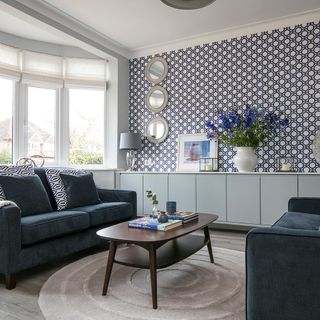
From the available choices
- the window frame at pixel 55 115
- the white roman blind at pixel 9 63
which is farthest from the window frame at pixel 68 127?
the white roman blind at pixel 9 63

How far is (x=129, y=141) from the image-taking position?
16.3ft

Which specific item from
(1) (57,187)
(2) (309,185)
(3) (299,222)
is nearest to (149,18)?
(1) (57,187)

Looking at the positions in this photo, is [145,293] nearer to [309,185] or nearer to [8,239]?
[8,239]

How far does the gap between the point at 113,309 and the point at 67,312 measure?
0.27 m

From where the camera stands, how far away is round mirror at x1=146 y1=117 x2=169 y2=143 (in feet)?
16.8

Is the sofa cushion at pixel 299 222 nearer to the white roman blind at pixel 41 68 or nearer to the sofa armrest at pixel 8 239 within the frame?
the sofa armrest at pixel 8 239

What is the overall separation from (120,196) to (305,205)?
196 cm

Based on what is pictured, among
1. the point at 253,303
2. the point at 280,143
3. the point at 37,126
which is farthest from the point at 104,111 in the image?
the point at 253,303

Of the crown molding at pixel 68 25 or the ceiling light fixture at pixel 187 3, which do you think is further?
the crown molding at pixel 68 25

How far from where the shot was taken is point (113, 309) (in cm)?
194

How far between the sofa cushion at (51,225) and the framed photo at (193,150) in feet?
7.01

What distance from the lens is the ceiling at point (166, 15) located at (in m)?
3.84

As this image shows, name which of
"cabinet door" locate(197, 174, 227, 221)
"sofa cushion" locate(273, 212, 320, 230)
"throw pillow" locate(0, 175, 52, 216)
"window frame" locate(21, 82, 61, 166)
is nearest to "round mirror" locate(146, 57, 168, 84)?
"window frame" locate(21, 82, 61, 166)

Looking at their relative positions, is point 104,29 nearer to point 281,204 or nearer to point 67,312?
point 281,204
